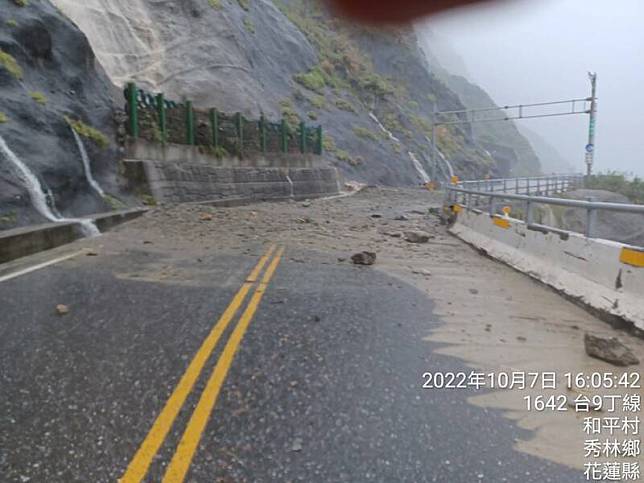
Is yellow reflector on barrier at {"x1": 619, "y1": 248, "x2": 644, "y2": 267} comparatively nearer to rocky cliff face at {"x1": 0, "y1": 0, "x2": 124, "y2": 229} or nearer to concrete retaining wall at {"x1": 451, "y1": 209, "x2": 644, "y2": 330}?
concrete retaining wall at {"x1": 451, "y1": 209, "x2": 644, "y2": 330}

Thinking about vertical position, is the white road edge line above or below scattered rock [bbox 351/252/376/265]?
above

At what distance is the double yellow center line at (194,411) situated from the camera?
8.96 feet

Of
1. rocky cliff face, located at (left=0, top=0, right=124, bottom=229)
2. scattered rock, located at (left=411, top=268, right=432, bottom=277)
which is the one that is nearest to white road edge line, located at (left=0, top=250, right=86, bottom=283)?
rocky cliff face, located at (left=0, top=0, right=124, bottom=229)

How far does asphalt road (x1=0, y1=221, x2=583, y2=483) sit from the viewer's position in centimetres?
280

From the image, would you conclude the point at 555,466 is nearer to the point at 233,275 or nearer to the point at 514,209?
the point at 233,275

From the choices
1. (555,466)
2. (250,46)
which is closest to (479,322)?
(555,466)

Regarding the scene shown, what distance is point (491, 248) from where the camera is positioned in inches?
394

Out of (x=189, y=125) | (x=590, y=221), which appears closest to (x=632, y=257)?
(x=590, y=221)

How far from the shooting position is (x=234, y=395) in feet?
11.7

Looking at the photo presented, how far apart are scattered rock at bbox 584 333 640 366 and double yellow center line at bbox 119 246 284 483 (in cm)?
325

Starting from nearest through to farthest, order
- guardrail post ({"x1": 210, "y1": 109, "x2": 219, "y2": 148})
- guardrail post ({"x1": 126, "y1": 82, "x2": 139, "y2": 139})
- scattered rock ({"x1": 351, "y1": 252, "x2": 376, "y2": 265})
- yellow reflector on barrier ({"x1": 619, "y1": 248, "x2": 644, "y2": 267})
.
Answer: yellow reflector on barrier ({"x1": 619, "y1": 248, "x2": 644, "y2": 267}), scattered rock ({"x1": 351, "y1": 252, "x2": 376, "y2": 265}), guardrail post ({"x1": 126, "y1": 82, "x2": 139, "y2": 139}), guardrail post ({"x1": 210, "y1": 109, "x2": 219, "y2": 148})

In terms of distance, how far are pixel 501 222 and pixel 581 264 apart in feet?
Answer: 11.4

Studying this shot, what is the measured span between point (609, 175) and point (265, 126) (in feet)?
93.6

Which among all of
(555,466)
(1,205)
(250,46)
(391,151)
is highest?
(250,46)
